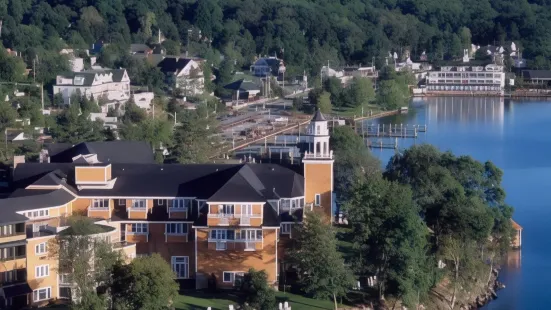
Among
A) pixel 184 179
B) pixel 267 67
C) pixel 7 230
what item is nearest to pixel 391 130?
pixel 267 67

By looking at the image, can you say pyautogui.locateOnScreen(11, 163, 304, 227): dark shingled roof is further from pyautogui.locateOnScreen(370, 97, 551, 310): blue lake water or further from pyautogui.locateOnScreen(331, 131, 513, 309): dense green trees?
pyautogui.locateOnScreen(370, 97, 551, 310): blue lake water

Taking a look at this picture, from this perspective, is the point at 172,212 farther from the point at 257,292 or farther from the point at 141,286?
the point at 141,286

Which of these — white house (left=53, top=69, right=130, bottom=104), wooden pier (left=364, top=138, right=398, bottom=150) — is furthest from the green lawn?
white house (left=53, top=69, right=130, bottom=104)

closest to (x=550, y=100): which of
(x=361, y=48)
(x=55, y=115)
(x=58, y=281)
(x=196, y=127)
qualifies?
(x=361, y=48)

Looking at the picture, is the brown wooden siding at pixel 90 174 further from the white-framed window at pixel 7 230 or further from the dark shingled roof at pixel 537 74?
the dark shingled roof at pixel 537 74

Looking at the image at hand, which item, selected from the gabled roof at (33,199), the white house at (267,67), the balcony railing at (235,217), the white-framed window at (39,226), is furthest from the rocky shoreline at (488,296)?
the white house at (267,67)

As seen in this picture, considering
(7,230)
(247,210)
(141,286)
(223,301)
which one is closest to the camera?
(141,286)

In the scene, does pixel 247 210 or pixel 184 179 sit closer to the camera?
pixel 247 210
